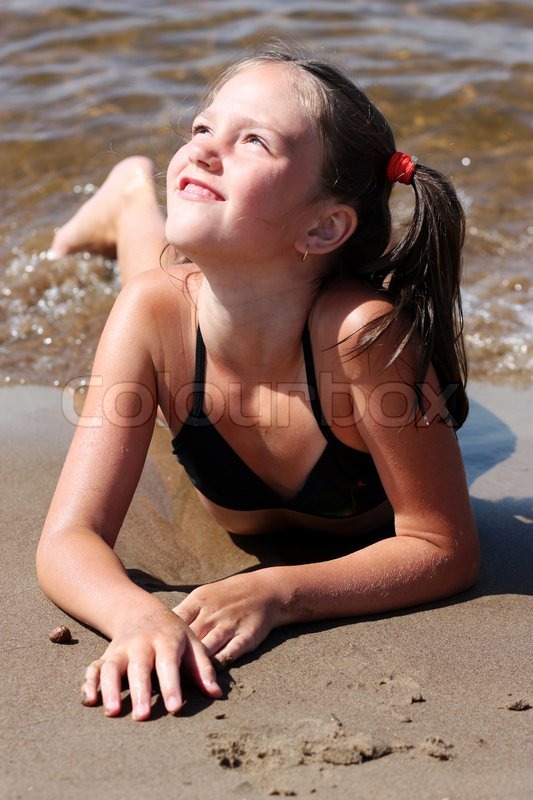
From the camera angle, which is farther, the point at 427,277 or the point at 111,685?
the point at 427,277

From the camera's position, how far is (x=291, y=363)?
270cm

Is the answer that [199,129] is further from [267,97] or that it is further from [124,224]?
[124,224]

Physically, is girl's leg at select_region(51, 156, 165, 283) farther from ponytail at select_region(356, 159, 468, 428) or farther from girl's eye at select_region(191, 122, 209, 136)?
ponytail at select_region(356, 159, 468, 428)

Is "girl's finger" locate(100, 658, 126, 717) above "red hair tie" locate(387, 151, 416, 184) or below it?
below

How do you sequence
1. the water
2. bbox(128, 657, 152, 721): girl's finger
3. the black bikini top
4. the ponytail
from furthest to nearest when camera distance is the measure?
the water < the black bikini top < the ponytail < bbox(128, 657, 152, 721): girl's finger

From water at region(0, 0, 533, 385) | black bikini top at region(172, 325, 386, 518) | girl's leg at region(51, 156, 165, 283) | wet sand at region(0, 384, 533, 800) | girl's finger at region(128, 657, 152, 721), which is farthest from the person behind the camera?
water at region(0, 0, 533, 385)

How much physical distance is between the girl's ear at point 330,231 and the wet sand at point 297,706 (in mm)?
864

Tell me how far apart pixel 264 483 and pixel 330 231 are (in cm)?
68

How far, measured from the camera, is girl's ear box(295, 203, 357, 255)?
2.61 metres

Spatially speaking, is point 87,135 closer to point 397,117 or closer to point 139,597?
point 397,117

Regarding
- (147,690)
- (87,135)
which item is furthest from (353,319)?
(87,135)

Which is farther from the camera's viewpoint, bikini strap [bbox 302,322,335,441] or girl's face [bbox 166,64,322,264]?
bikini strap [bbox 302,322,335,441]

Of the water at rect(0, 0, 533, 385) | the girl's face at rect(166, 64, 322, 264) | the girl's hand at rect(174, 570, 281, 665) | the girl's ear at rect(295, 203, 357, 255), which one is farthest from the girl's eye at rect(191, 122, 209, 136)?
the water at rect(0, 0, 533, 385)

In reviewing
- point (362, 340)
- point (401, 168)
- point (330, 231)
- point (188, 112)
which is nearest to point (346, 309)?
point (362, 340)
